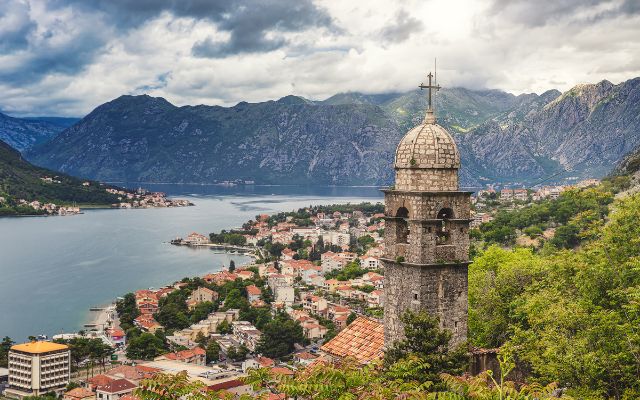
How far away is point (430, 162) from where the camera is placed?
34.6 ft

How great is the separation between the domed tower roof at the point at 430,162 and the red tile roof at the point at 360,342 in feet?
9.73

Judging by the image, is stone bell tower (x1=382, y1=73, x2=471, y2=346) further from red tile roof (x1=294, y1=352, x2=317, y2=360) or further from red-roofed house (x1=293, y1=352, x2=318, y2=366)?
red tile roof (x1=294, y1=352, x2=317, y2=360)

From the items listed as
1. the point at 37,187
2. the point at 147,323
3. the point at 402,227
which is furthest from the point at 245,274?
the point at 37,187

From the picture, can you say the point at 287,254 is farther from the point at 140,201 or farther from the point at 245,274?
the point at 140,201

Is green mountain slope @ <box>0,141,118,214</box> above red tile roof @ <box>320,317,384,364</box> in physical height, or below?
above

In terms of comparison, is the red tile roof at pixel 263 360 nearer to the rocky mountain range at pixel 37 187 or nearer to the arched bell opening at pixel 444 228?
the arched bell opening at pixel 444 228

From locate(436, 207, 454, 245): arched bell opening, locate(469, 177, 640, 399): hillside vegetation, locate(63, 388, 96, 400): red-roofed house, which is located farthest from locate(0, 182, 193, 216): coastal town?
locate(436, 207, 454, 245): arched bell opening

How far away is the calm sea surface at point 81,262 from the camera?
180 ft

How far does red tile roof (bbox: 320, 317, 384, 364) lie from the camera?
38.4 feet

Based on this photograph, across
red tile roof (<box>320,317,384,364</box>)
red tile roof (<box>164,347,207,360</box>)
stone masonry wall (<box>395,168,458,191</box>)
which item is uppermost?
stone masonry wall (<box>395,168,458,191</box>)

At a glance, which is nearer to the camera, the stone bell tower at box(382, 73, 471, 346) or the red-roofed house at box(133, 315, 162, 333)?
the stone bell tower at box(382, 73, 471, 346)

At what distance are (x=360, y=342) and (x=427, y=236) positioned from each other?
112 inches

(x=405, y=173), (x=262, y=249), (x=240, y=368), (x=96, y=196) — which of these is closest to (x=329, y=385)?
(x=405, y=173)

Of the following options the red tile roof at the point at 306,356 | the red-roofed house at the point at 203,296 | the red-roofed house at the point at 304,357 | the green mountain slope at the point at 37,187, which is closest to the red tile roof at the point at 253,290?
Answer: the red-roofed house at the point at 203,296
